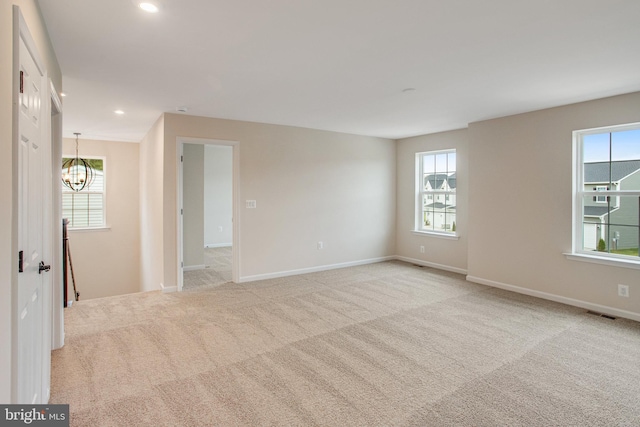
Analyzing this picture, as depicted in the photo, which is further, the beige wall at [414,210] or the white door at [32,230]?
the beige wall at [414,210]

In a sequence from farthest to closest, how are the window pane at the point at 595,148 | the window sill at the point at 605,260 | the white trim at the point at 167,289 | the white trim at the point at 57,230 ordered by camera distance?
the white trim at the point at 167,289
the window pane at the point at 595,148
the window sill at the point at 605,260
the white trim at the point at 57,230

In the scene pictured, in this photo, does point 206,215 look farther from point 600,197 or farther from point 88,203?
point 600,197

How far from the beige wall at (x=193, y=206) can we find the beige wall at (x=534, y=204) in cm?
476

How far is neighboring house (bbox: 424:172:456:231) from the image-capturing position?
6105mm

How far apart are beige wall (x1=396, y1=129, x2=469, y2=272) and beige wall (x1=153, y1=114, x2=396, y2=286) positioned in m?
0.21

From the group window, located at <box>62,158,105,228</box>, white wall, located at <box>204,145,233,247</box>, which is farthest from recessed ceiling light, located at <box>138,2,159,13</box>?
white wall, located at <box>204,145,233,247</box>

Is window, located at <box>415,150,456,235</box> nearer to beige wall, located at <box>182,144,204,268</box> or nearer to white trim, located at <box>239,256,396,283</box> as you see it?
white trim, located at <box>239,256,396,283</box>

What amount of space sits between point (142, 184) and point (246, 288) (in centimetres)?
359

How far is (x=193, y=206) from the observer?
6461mm

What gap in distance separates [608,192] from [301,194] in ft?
13.5

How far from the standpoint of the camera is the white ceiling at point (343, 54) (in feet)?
7.03

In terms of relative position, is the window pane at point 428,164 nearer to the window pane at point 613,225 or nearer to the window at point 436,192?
the window at point 436,192

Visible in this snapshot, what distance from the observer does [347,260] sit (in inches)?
254

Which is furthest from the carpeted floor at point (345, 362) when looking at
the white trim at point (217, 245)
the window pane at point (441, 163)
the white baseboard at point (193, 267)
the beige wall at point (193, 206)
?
the white trim at point (217, 245)
